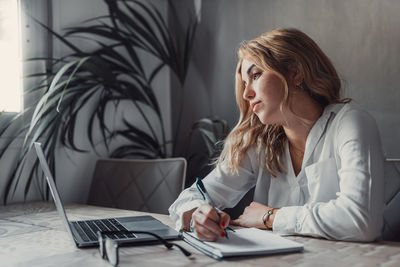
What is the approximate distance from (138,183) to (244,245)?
1.36 m

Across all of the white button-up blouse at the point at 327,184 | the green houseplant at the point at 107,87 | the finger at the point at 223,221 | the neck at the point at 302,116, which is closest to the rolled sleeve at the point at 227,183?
the white button-up blouse at the point at 327,184

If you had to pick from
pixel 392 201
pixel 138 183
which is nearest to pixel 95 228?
pixel 138 183

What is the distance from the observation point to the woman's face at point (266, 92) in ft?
5.46

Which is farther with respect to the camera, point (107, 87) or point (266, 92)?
point (107, 87)

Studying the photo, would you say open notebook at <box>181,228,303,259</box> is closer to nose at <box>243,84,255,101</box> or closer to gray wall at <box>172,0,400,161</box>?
nose at <box>243,84,255,101</box>

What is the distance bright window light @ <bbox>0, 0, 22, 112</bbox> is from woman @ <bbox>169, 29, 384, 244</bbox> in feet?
4.13

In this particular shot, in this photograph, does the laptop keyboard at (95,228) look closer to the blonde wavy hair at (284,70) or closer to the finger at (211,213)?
the finger at (211,213)

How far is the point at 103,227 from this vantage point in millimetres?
1427

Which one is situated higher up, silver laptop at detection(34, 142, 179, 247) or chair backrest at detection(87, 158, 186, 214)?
silver laptop at detection(34, 142, 179, 247)

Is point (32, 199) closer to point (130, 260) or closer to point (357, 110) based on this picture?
point (130, 260)

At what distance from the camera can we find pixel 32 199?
8.04 ft

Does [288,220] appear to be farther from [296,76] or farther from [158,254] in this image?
[296,76]

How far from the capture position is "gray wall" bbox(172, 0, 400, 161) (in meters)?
2.11

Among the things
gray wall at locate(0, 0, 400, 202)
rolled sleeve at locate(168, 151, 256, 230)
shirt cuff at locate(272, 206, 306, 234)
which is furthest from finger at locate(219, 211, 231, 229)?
gray wall at locate(0, 0, 400, 202)
